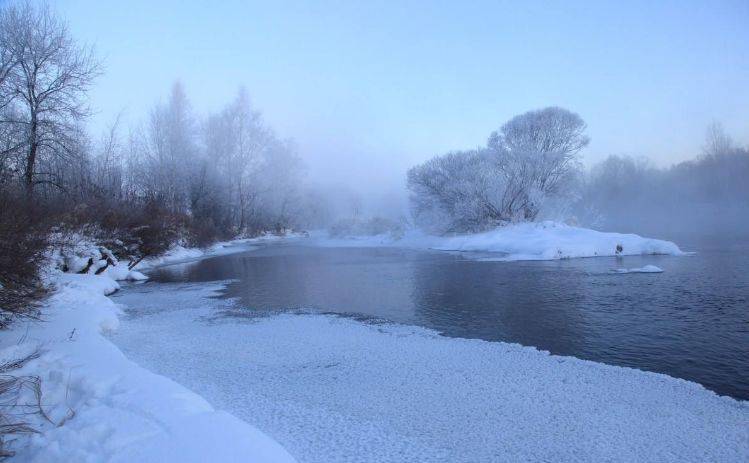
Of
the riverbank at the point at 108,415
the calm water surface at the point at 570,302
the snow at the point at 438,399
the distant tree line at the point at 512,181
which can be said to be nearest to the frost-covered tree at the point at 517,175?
the distant tree line at the point at 512,181

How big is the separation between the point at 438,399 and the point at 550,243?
68.7 ft

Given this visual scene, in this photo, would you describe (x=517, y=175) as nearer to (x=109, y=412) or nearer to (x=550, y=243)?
(x=550, y=243)

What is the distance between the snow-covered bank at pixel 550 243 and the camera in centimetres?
2191

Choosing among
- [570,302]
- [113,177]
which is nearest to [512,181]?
[570,302]

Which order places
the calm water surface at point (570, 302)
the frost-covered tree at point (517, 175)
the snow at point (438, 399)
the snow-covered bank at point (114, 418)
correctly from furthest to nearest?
the frost-covered tree at point (517, 175)
the calm water surface at point (570, 302)
the snow at point (438, 399)
the snow-covered bank at point (114, 418)

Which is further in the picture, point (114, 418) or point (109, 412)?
point (109, 412)

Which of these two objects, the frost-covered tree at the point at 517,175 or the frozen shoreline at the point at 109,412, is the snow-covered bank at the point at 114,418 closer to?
the frozen shoreline at the point at 109,412

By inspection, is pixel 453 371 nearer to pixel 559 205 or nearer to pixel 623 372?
pixel 623 372

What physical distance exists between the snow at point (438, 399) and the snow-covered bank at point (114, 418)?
604 millimetres

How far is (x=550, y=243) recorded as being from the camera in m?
23.6

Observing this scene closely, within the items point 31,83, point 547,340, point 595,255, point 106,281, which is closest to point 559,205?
point 595,255

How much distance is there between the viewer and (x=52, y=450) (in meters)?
3.10

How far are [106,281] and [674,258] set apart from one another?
23.2m

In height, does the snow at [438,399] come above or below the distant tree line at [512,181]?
below
